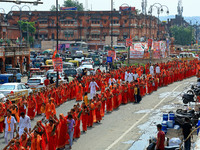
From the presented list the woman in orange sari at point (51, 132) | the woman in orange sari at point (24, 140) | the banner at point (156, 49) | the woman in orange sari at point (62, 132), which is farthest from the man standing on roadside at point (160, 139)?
the banner at point (156, 49)

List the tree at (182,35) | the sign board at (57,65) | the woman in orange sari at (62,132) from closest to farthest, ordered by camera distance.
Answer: the woman in orange sari at (62,132)
the sign board at (57,65)
the tree at (182,35)

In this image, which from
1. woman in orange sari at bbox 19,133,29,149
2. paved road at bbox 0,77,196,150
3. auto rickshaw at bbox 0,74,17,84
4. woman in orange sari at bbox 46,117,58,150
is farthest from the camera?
auto rickshaw at bbox 0,74,17,84

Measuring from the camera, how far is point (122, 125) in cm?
1950

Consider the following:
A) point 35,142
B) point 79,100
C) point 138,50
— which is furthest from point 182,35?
point 35,142

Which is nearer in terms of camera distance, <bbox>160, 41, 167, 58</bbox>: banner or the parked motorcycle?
the parked motorcycle

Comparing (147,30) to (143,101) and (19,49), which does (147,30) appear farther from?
(143,101)

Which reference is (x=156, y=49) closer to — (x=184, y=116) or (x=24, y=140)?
(x=184, y=116)

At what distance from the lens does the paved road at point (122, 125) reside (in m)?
15.9

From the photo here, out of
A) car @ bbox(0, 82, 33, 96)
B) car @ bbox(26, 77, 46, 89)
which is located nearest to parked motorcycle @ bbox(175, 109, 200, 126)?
car @ bbox(0, 82, 33, 96)

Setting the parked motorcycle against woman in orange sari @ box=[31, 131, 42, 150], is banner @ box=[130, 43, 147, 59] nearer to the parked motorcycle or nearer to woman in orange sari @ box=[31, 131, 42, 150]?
the parked motorcycle

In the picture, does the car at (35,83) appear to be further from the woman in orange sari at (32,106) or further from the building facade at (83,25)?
the building facade at (83,25)

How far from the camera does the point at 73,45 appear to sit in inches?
3191

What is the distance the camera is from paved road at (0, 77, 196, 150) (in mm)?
15891

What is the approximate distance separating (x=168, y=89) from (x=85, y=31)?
6748 cm
